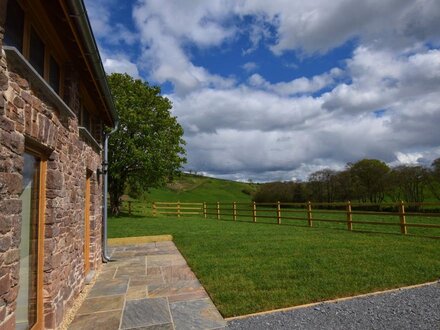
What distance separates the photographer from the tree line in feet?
96.4

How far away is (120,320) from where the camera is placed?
13.1 ft

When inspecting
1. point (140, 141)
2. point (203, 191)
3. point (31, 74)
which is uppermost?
point (140, 141)

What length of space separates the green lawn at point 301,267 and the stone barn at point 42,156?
1961mm

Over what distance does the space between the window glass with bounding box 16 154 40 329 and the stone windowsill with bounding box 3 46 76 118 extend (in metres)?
0.63

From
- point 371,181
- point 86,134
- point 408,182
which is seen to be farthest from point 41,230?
point 371,181

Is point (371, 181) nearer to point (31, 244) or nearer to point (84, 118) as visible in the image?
point (84, 118)

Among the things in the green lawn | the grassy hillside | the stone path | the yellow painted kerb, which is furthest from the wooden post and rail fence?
the grassy hillside

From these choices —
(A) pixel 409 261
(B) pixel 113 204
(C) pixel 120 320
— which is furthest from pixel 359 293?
(B) pixel 113 204

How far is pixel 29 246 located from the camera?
3.29 m

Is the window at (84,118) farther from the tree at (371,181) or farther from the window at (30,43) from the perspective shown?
the tree at (371,181)

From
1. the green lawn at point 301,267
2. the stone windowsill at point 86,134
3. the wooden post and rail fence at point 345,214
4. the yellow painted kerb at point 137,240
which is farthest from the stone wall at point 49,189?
the wooden post and rail fence at point 345,214

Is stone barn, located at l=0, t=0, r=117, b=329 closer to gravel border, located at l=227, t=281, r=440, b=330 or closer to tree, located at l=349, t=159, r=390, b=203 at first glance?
gravel border, located at l=227, t=281, r=440, b=330

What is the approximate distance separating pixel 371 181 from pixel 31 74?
1264 inches

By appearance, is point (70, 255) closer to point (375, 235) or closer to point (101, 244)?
point (101, 244)
